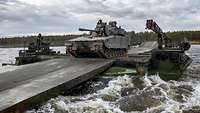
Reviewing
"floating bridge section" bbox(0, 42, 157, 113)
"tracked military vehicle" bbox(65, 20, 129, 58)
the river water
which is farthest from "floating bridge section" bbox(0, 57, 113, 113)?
"tracked military vehicle" bbox(65, 20, 129, 58)

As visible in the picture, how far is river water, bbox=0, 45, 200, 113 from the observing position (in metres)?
9.84

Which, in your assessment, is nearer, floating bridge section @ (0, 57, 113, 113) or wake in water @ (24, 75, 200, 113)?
floating bridge section @ (0, 57, 113, 113)

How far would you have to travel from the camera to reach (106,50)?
1891cm

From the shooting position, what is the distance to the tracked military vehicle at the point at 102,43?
59.9 ft

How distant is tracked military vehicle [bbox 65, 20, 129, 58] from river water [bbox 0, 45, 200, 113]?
4.28 m

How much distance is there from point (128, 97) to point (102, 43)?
674 centimetres

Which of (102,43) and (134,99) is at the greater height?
(102,43)

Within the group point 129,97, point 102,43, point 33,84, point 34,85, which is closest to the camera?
point 34,85

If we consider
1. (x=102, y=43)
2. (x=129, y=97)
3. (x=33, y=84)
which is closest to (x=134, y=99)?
(x=129, y=97)

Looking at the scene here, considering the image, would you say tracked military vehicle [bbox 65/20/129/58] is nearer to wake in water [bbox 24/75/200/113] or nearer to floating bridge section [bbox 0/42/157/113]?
floating bridge section [bbox 0/42/157/113]

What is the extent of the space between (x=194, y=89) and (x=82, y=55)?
8177mm

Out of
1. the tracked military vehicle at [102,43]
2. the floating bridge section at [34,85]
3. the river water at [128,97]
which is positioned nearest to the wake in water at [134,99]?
the river water at [128,97]

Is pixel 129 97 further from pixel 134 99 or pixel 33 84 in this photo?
pixel 33 84

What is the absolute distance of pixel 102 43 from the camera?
59.0 ft
